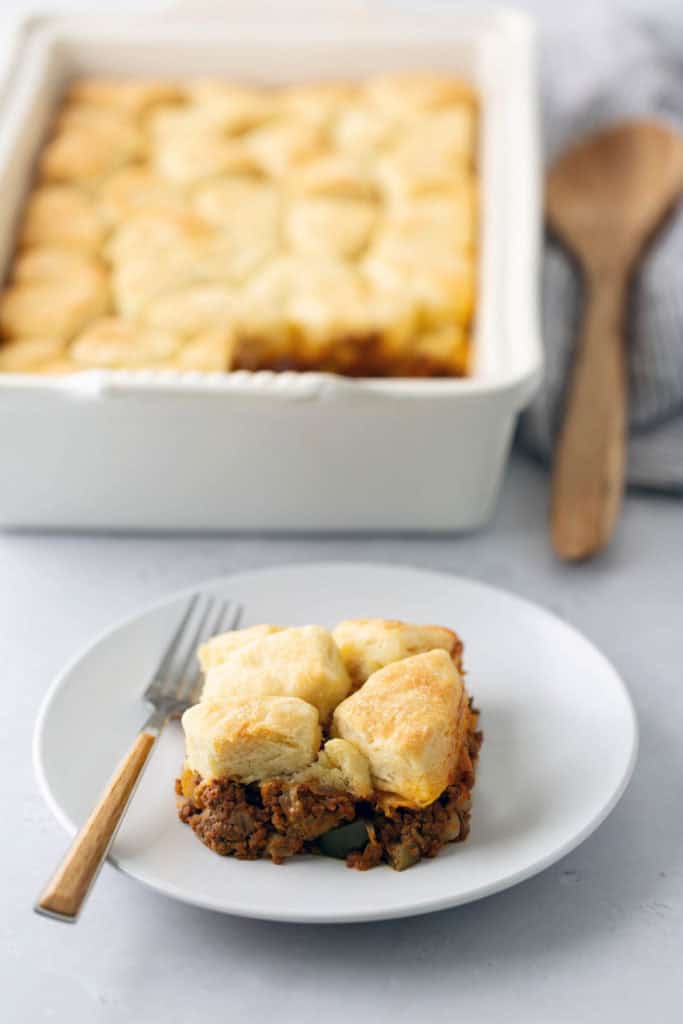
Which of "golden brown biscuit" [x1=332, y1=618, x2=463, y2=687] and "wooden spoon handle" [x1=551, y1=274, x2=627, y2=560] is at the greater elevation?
"golden brown biscuit" [x1=332, y1=618, x2=463, y2=687]

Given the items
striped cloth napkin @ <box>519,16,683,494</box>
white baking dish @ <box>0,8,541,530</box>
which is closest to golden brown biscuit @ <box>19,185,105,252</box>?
white baking dish @ <box>0,8,541,530</box>

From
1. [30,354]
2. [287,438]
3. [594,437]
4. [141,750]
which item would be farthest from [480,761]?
[30,354]

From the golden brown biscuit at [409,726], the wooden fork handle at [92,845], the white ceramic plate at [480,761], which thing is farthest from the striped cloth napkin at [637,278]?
the wooden fork handle at [92,845]

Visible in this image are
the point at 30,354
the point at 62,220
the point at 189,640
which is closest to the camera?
the point at 189,640

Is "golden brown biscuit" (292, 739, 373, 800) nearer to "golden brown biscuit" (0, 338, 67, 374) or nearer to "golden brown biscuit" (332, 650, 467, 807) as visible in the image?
"golden brown biscuit" (332, 650, 467, 807)

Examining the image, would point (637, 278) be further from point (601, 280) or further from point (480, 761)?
point (480, 761)

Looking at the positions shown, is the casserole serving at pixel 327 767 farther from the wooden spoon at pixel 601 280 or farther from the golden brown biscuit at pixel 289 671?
the wooden spoon at pixel 601 280
